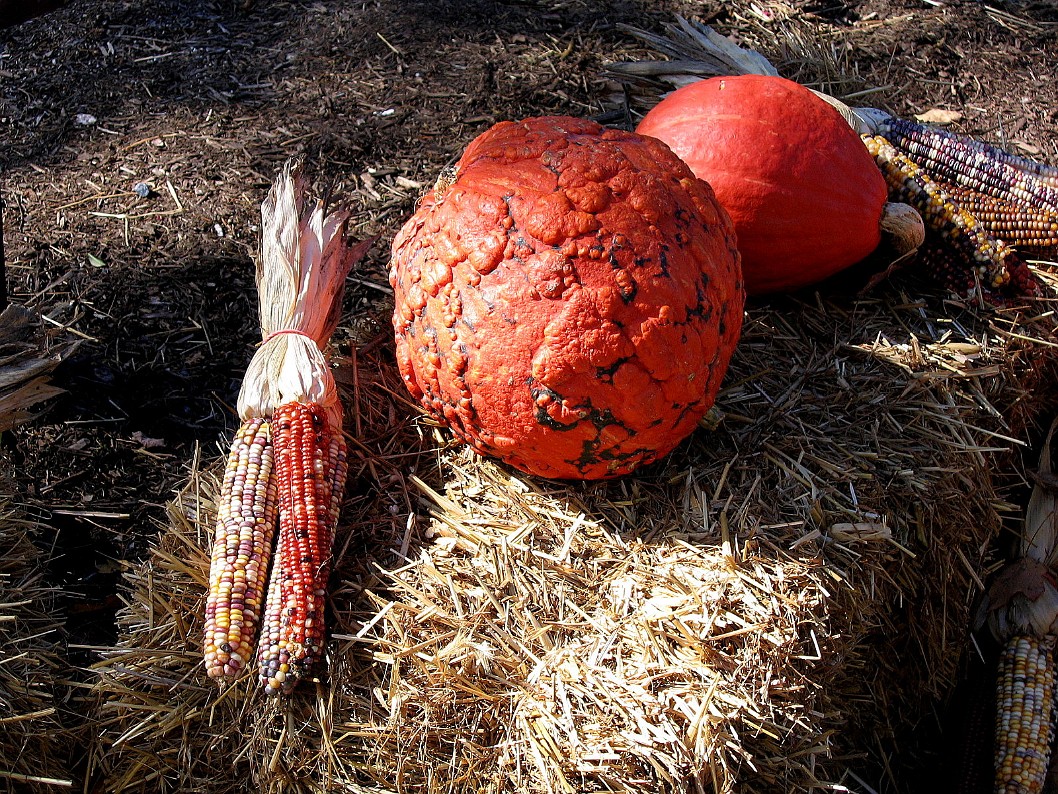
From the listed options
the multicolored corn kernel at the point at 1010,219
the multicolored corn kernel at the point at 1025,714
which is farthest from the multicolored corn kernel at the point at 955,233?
the multicolored corn kernel at the point at 1025,714

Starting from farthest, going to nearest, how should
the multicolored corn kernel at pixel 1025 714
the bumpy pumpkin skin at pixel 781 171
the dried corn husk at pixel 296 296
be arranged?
1. the bumpy pumpkin skin at pixel 781 171
2. the multicolored corn kernel at pixel 1025 714
3. the dried corn husk at pixel 296 296

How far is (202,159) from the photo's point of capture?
3666 mm

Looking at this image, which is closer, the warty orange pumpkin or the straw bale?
the straw bale

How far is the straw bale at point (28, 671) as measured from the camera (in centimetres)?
209

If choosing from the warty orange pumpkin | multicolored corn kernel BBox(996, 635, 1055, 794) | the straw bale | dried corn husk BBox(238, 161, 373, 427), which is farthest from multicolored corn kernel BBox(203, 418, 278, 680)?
multicolored corn kernel BBox(996, 635, 1055, 794)

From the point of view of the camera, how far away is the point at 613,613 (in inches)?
85.3

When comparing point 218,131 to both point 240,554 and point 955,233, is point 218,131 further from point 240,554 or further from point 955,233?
point 955,233

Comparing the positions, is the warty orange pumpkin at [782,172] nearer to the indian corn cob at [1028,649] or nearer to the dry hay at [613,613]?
the dry hay at [613,613]

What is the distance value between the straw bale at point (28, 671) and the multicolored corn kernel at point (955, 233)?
3.21 meters

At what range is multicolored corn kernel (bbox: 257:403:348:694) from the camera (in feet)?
6.73

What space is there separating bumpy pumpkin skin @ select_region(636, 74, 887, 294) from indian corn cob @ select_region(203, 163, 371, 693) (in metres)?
1.32

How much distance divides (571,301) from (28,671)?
5.80 ft

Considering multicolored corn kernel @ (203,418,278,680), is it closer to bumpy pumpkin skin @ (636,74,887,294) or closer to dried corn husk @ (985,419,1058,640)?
bumpy pumpkin skin @ (636,74,887,294)

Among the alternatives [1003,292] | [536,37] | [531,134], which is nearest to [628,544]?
[531,134]
